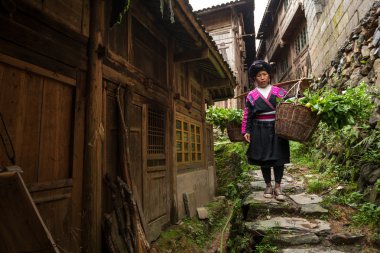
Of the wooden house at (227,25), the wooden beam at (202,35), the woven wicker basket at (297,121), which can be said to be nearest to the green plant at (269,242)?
the woven wicker basket at (297,121)

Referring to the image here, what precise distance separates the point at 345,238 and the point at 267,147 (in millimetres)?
1742

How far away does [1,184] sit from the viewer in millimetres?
1944

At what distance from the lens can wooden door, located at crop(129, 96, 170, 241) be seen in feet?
16.8

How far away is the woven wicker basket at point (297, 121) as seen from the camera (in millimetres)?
3725

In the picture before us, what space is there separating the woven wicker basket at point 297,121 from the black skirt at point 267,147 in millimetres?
673

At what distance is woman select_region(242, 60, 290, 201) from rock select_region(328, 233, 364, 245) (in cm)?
119

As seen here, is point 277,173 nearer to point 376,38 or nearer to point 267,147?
point 267,147

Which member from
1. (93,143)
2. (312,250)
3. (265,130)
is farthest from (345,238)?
(93,143)

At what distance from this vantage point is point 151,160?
5.73 m

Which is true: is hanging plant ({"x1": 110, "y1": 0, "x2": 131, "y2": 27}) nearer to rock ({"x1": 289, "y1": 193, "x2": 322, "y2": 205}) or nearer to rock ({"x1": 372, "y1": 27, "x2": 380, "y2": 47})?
rock ({"x1": 289, "y1": 193, "x2": 322, "y2": 205})

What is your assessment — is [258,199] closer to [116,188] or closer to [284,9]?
[116,188]

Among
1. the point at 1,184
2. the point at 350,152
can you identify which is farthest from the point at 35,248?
the point at 350,152

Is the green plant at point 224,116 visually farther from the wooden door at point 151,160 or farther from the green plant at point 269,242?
the green plant at point 269,242

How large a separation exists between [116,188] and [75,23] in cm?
253
